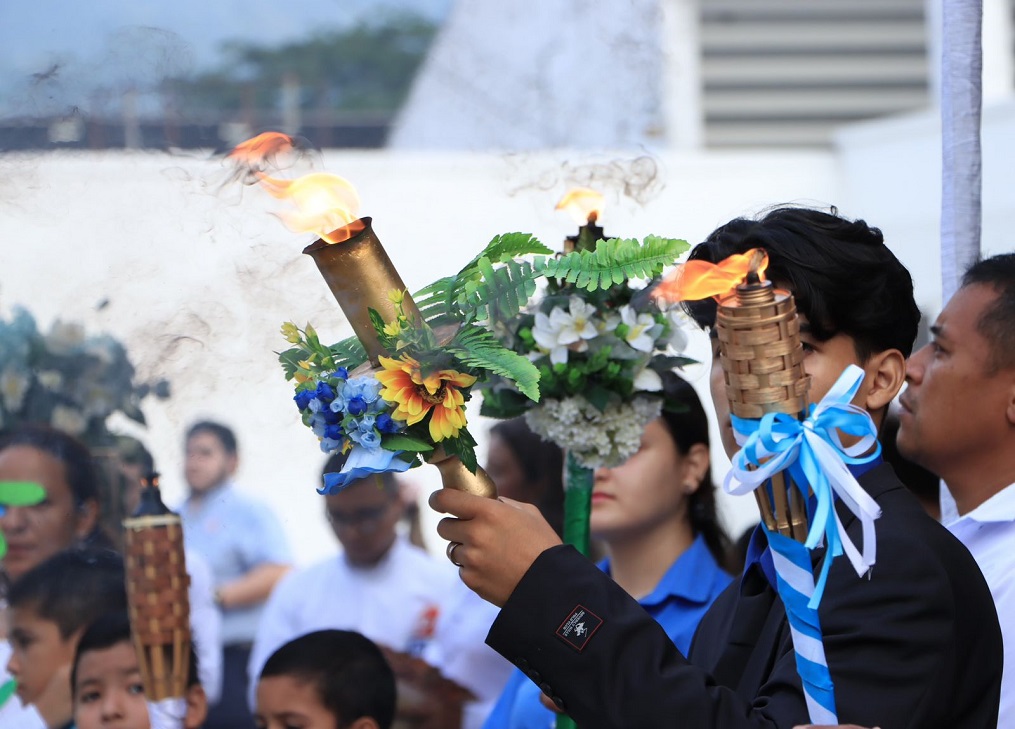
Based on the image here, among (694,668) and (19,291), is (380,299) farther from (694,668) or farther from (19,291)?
(19,291)

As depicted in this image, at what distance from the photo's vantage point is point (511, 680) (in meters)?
3.17

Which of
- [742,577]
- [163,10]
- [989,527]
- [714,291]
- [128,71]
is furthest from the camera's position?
[163,10]

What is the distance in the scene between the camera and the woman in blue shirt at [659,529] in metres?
3.01

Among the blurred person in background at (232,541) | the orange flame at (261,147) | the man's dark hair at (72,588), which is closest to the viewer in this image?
the orange flame at (261,147)

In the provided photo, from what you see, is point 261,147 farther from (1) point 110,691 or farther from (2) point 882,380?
(1) point 110,691

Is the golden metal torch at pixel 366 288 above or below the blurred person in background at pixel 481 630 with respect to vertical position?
above

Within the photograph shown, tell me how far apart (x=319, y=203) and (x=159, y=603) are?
4.17 ft

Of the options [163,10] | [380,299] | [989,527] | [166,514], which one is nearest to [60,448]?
[166,514]

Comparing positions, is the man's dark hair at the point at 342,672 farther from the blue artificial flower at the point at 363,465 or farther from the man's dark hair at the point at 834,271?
the man's dark hair at the point at 834,271

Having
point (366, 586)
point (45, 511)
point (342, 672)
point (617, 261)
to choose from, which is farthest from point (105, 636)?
point (617, 261)

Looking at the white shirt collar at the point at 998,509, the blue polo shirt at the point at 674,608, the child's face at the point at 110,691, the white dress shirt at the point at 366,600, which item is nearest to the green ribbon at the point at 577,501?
the blue polo shirt at the point at 674,608

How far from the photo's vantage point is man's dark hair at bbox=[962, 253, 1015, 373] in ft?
7.72

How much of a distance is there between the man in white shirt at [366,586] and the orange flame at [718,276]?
262 centimetres

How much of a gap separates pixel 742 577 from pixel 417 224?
332cm
